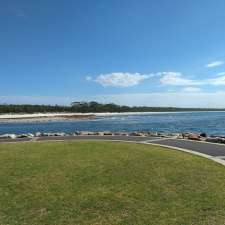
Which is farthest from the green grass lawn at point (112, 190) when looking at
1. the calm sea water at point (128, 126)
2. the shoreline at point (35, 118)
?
the shoreline at point (35, 118)

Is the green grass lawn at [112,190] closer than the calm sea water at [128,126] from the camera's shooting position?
Yes

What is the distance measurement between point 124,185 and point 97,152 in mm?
4185

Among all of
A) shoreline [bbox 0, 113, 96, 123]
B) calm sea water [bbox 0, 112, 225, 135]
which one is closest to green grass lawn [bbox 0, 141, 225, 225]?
calm sea water [bbox 0, 112, 225, 135]

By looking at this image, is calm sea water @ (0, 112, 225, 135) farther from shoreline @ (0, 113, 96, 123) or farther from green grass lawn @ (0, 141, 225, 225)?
green grass lawn @ (0, 141, 225, 225)

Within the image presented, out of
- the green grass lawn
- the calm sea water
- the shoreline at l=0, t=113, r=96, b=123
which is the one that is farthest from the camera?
the shoreline at l=0, t=113, r=96, b=123

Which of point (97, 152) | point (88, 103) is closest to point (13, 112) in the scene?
point (88, 103)

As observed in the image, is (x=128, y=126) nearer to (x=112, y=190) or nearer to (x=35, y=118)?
(x=112, y=190)

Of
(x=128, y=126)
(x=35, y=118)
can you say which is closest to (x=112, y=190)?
(x=128, y=126)

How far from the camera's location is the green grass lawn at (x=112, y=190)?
15.3 feet

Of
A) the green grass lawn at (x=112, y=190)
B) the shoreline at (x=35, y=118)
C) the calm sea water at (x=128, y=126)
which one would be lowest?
the calm sea water at (x=128, y=126)

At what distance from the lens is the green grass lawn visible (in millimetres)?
4664

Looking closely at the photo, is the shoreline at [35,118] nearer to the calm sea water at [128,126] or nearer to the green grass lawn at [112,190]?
the calm sea water at [128,126]

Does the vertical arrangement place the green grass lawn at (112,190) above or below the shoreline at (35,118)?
above

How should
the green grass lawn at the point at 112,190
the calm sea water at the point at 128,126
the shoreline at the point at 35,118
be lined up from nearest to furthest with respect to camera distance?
the green grass lawn at the point at 112,190 → the calm sea water at the point at 128,126 → the shoreline at the point at 35,118
